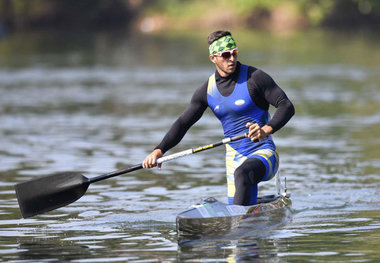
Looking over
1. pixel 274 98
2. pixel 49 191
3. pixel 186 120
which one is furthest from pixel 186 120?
pixel 49 191

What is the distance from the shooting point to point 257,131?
11.4 m

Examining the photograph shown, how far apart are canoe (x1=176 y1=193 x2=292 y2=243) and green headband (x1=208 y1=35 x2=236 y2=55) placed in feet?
Answer: 6.30

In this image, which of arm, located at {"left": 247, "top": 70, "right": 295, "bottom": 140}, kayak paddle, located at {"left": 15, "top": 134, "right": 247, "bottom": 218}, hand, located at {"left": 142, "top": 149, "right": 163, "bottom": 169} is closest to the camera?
arm, located at {"left": 247, "top": 70, "right": 295, "bottom": 140}

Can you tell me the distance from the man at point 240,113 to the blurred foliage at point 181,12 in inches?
3085

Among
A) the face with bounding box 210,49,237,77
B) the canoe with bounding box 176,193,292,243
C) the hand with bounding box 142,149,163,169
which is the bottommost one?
the canoe with bounding box 176,193,292,243

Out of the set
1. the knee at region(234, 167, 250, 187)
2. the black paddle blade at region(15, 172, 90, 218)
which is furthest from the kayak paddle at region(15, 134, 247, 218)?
the knee at region(234, 167, 250, 187)

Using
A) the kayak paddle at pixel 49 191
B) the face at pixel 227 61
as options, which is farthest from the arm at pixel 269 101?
the kayak paddle at pixel 49 191

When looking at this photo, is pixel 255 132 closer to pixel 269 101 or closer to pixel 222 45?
pixel 269 101

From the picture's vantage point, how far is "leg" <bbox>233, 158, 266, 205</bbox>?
11602mm

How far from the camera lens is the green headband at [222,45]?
1190 cm

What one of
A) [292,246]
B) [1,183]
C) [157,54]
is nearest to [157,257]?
[292,246]

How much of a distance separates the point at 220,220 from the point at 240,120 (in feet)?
5.16

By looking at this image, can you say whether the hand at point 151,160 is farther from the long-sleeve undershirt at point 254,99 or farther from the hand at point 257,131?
the hand at point 257,131

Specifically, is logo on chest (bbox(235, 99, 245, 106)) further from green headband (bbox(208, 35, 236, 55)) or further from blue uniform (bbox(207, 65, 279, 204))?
green headband (bbox(208, 35, 236, 55))
